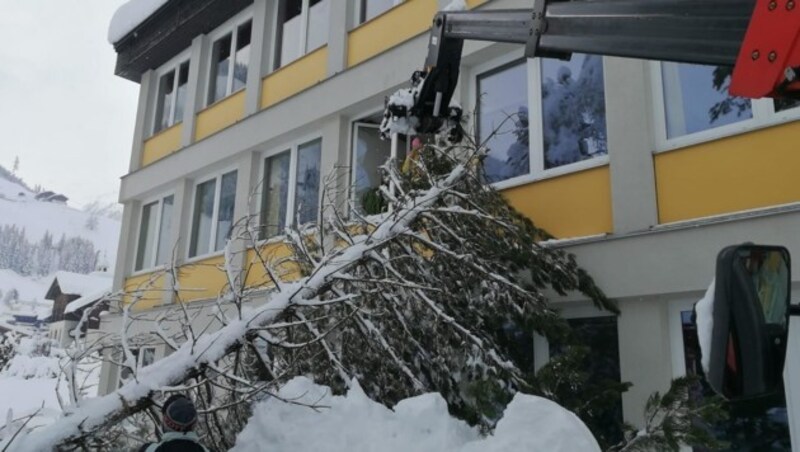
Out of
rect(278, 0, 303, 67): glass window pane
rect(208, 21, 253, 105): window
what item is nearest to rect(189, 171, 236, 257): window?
rect(208, 21, 253, 105): window

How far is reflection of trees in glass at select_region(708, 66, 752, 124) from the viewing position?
18.1 ft

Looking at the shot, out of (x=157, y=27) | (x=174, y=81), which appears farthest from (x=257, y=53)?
(x=174, y=81)

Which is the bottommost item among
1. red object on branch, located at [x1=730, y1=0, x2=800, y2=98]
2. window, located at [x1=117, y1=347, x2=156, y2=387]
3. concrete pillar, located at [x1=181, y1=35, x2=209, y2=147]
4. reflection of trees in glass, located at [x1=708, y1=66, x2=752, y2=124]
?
window, located at [x1=117, y1=347, x2=156, y2=387]

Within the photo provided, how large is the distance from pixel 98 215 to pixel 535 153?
598 feet

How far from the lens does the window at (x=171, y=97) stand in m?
13.8

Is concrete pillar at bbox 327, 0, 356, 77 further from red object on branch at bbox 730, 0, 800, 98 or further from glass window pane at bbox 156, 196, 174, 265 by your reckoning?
red object on branch at bbox 730, 0, 800, 98

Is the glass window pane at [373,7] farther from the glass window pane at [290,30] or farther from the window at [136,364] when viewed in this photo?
the window at [136,364]

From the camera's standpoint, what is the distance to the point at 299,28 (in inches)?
438

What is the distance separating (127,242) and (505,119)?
10.1m

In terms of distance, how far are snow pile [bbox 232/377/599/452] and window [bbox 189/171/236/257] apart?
24.5 ft

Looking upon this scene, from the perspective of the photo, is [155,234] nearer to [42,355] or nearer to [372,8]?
[372,8]

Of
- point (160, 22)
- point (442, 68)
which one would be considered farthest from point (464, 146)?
point (160, 22)

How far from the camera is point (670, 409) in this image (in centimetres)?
414

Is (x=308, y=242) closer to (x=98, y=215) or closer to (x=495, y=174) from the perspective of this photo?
(x=495, y=174)
